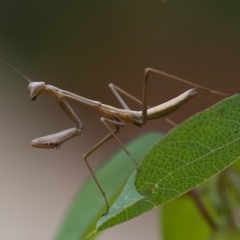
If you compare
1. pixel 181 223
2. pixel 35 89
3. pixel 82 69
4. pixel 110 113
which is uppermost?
pixel 35 89

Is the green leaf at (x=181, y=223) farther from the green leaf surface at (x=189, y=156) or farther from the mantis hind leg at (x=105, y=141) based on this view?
the green leaf surface at (x=189, y=156)

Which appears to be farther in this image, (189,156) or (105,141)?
(105,141)

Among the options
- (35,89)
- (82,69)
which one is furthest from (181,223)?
(82,69)

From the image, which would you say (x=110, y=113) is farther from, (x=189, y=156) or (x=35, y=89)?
(x=189, y=156)

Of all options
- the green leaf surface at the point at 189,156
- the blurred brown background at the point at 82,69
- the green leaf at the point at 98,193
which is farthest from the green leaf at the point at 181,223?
the blurred brown background at the point at 82,69

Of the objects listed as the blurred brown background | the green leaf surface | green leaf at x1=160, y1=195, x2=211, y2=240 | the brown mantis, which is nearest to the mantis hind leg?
the brown mantis

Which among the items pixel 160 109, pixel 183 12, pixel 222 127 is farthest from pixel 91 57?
pixel 222 127
